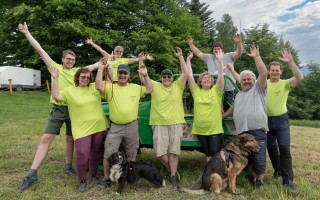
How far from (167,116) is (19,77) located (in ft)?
82.2

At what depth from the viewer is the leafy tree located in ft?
77.8

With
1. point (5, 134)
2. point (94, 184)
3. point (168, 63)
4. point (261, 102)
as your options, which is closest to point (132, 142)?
point (94, 184)

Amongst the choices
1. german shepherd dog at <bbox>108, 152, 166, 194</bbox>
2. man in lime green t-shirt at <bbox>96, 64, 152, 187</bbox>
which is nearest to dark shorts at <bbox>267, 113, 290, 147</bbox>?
german shepherd dog at <bbox>108, 152, 166, 194</bbox>

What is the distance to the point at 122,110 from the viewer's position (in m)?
5.15

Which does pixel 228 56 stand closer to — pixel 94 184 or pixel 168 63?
pixel 94 184

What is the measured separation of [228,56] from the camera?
6551mm

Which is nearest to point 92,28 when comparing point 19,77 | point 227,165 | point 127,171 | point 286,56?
point 19,77

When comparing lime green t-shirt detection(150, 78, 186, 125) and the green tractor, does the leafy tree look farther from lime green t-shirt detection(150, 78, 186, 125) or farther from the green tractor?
lime green t-shirt detection(150, 78, 186, 125)

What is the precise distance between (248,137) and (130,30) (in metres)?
24.2

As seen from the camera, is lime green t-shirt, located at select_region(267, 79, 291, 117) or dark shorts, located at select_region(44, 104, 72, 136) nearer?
lime green t-shirt, located at select_region(267, 79, 291, 117)

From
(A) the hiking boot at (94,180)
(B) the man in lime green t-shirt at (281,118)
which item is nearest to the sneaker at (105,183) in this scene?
(A) the hiking boot at (94,180)

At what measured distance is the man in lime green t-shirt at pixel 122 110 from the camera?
5.17m

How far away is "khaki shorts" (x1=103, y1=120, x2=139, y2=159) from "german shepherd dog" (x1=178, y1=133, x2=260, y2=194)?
1.20 metres

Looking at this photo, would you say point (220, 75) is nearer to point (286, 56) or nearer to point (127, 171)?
point (286, 56)
